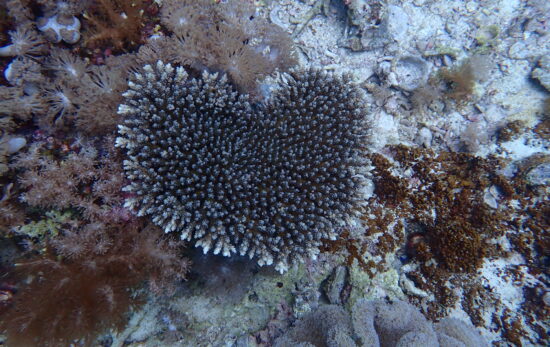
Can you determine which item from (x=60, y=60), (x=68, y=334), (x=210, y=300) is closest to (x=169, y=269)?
(x=210, y=300)

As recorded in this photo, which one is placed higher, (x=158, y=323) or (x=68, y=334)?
(x=158, y=323)

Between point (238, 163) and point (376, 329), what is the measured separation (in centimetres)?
304

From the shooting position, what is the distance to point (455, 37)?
6.10m

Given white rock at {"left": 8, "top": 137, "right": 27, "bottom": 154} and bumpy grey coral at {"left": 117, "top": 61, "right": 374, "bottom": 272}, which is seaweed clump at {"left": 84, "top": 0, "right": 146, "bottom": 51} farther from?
A: white rock at {"left": 8, "top": 137, "right": 27, "bottom": 154}

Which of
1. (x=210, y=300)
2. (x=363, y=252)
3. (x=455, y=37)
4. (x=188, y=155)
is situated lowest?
(x=210, y=300)

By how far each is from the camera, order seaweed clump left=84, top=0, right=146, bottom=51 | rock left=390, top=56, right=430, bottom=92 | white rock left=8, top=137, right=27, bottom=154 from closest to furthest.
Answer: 1. white rock left=8, top=137, right=27, bottom=154
2. seaweed clump left=84, top=0, right=146, bottom=51
3. rock left=390, top=56, right=430, bottom=92

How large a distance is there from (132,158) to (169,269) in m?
1.60

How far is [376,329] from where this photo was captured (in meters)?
3.93

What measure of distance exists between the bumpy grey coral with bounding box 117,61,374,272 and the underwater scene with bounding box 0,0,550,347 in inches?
1.2

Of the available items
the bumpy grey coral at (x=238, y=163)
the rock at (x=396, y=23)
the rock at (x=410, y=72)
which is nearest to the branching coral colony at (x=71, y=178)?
the bumpy grey coral at (x=238, y=163)

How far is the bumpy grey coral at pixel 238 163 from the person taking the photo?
3.78 meters

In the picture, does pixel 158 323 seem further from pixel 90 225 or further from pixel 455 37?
pixel 455 37

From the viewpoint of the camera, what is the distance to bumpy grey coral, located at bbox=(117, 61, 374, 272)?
3775 millimetres

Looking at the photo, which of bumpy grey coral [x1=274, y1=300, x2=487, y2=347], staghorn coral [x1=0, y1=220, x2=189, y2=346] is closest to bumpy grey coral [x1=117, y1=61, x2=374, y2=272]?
staghorn coral [x1=0, y1=220, x2=189, y2=346]
